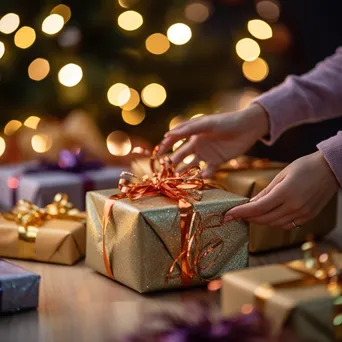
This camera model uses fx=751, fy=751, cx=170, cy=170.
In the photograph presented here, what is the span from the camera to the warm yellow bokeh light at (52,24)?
2057mm

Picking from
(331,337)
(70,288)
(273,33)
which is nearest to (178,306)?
(70,288)

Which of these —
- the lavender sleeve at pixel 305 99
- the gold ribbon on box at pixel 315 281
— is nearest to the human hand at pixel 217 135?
the lavender sleeve at pixel 305 99

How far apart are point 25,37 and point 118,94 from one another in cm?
31

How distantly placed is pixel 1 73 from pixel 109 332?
4.18 ft

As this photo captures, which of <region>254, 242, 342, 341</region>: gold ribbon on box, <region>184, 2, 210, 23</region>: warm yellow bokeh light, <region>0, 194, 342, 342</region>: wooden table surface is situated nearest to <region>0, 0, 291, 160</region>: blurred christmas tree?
<region>184, 2, 210, 23</region>: warm yellow bokeh light

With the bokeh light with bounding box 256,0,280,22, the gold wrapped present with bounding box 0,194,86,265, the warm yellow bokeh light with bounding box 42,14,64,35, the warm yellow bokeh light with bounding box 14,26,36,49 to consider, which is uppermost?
the bokeh light with bounding box 256,0,280,22

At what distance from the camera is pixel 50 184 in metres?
1.63

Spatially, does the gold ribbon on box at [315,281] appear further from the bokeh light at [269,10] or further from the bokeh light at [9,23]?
the bokeh light at [269,10]

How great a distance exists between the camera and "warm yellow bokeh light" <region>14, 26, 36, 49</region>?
6.82 feet

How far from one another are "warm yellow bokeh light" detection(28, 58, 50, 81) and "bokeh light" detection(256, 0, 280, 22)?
2.32 feet

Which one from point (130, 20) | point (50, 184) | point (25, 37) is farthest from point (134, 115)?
point (50, 184)

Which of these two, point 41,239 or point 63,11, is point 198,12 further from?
point 41,239

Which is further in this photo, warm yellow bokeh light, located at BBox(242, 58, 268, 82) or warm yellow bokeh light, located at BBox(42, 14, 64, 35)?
warm yellow bokeh light, located at BBox(242, 58, 268, 82)

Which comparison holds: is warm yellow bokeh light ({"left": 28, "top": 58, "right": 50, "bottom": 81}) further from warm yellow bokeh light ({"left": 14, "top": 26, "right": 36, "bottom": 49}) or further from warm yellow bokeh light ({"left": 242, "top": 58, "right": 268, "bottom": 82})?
warm yellow bokeh light ({"left": 242, "top": 58, "right": 268, "bottom": 82})
